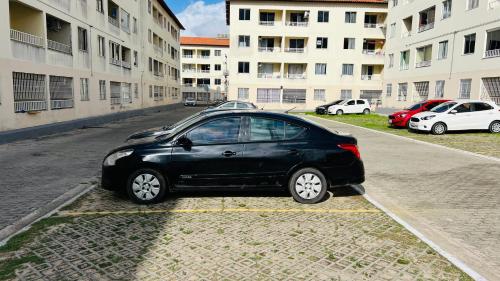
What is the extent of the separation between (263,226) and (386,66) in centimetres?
3733

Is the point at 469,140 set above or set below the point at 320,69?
below

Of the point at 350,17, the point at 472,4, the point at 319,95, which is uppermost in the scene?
the point at 350,17

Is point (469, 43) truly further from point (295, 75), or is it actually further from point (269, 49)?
point (269, 49)

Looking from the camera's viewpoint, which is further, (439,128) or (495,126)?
(495,126)

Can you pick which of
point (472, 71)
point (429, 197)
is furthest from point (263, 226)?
point (472, 71)

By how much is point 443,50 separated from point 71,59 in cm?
2693

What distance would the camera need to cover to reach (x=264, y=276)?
3783 mm

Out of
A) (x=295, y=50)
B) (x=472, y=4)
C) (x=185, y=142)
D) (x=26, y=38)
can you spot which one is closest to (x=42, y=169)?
(x=185, y=142)

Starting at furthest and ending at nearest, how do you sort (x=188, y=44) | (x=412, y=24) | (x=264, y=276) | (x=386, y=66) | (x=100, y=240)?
(x=188, y=44) → (x=386, y=66) → (x=412, y=24) → (x=100, y=240) → (x=264, y=276)

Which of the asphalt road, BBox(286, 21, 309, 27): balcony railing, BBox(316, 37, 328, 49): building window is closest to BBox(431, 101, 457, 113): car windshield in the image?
the asphalt road

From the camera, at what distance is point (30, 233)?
189 inches

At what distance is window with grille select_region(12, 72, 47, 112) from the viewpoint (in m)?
16.1

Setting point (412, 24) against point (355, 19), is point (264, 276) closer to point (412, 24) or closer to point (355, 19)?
point (412, 24)

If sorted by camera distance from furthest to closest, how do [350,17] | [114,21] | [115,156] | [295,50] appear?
1. [295,50]
2. [350,17]
3. [114,21]
4. [115,156]
